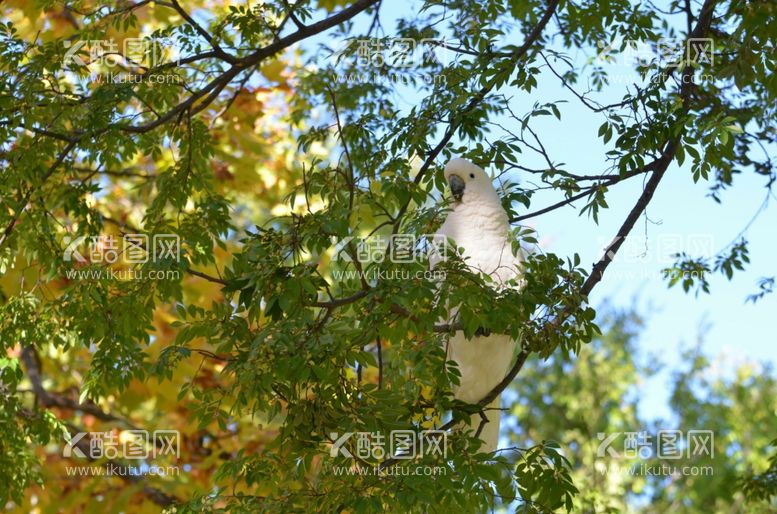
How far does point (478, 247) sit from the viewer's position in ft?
12.8

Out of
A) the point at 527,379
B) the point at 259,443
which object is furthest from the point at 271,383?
the point at 527,379

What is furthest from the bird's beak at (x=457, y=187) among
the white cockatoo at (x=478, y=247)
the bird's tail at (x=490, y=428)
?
the bird's tail at (x=490, y=428)

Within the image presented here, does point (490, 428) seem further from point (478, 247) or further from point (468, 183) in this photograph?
point (468, 183)

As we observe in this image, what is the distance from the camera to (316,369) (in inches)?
126

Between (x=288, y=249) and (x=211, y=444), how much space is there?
422 cm

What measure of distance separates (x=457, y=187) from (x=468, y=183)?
0.16ft

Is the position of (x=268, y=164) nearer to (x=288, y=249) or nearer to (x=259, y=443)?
(x=259, y=443)

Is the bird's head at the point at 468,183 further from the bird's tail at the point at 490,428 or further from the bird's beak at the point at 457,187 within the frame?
the bird's tail at the point at 490,428

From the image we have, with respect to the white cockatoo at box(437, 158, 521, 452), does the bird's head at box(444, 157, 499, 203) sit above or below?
above

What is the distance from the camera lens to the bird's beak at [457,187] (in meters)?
4.00

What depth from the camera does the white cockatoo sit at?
3885 mm

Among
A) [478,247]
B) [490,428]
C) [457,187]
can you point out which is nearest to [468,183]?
[457,187]

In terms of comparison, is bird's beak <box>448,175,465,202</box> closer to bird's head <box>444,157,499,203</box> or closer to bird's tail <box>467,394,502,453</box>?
bird's head <box>444,157,499,203</box>

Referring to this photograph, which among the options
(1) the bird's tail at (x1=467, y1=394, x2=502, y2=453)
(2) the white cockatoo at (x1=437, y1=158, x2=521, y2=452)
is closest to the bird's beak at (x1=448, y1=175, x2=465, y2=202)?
(2) the white cockatoo at (x1=437, y1=158, x2=521, y2=452)
